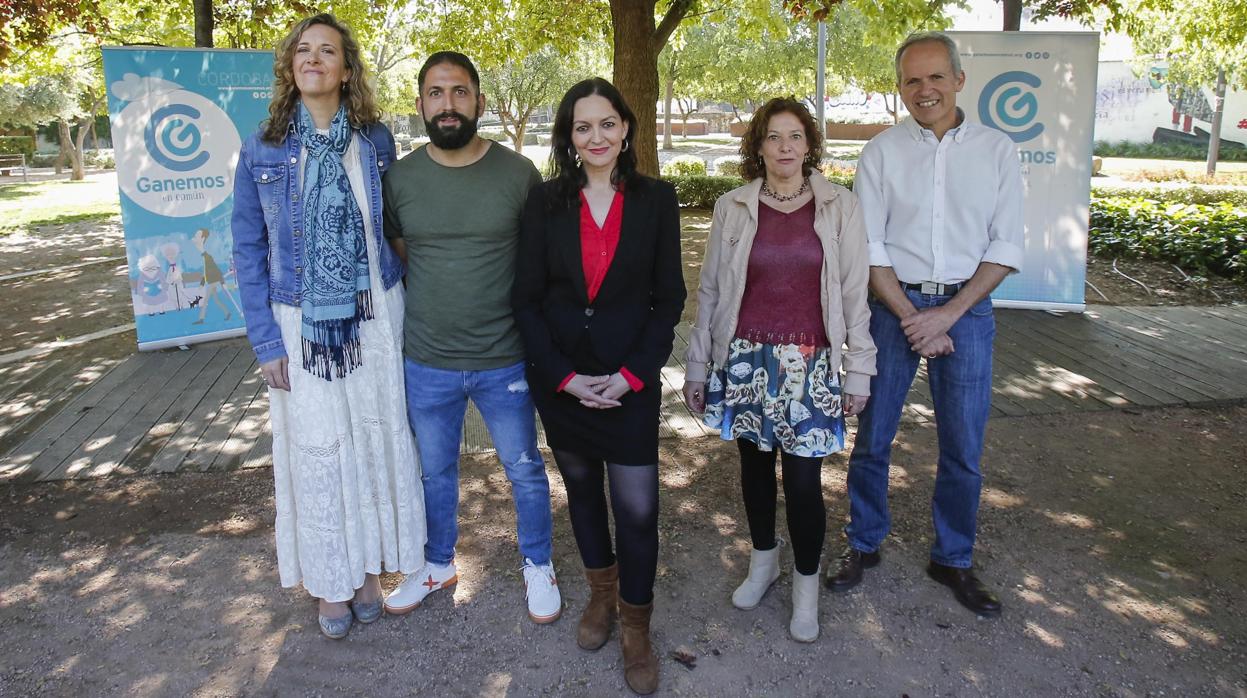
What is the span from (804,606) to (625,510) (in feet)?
2.49

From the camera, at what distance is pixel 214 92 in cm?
665

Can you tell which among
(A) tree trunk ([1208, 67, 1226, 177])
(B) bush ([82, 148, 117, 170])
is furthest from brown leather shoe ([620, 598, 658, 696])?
(B) bush ([82, 148, 117, 170])

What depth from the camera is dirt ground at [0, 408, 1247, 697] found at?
2809 millimetres

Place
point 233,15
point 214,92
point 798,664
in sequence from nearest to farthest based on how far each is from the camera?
point 798,664 < point 214,92 < point 233,15

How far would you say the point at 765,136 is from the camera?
9.27 feet

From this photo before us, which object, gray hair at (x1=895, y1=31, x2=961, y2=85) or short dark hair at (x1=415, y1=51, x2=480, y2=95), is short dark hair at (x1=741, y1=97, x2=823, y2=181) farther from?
short dark hair at (x1=415, y1=51, x2=480, y2=95)

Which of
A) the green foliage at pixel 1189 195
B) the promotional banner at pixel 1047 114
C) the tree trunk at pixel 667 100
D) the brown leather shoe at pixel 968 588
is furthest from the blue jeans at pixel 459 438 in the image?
the tree trunk at pixel 667 100

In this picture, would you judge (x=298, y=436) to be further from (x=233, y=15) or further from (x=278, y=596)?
(x=233, y=15)

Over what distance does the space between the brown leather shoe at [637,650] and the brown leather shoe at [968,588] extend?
1.20 metres

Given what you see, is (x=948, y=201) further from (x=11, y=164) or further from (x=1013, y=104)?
(x=11, y=164)

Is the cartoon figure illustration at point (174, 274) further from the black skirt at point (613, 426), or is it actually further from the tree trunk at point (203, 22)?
the black skirt at point (613, 426)

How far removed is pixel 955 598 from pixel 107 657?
2970 millimetres

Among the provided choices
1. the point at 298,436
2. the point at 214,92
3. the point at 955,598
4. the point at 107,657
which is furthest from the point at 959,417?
the point at 214,92

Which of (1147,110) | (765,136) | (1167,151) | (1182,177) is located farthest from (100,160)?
(1147,110)
